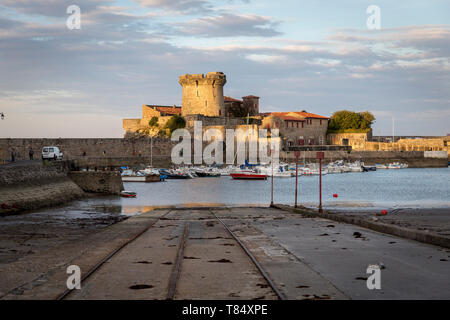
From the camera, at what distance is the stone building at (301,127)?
402ft

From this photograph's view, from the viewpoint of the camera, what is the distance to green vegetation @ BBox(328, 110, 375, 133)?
13525 centimetres

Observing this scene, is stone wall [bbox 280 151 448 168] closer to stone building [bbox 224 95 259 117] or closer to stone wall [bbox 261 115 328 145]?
stone wall [bbox 261 115 328 145]

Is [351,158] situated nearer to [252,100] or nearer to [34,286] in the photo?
[252,100]

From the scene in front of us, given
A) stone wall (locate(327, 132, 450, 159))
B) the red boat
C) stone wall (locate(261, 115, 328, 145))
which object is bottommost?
the red boat

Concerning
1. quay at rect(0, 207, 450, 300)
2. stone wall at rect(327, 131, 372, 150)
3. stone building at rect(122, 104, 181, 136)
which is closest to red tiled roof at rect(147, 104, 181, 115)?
stone building at rect(122, 104, 181, 136)

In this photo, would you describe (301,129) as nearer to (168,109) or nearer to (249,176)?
(168,109)

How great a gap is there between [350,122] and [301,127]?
15.2m

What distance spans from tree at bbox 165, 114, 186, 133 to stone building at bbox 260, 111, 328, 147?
20.7 metres

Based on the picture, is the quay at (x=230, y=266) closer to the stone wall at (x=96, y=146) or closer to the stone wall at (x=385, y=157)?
the stone wall at (x=96, y=146)

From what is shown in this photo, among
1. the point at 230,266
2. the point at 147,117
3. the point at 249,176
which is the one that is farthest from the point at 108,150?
the point at 230,266

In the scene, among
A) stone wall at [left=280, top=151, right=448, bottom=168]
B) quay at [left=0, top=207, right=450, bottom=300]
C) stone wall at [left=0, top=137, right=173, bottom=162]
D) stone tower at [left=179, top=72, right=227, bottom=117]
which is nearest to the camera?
quay at [left=0, top=207, right=450, bottom=300]
